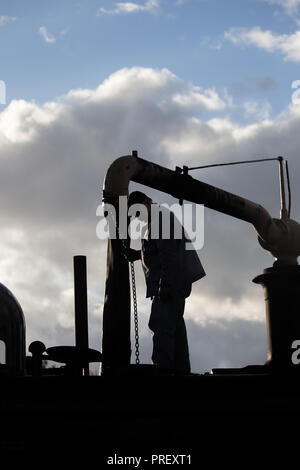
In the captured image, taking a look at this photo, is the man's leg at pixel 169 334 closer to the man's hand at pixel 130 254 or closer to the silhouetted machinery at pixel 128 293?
the silhouetted machinery at pixel 128 293

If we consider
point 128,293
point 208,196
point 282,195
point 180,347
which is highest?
point 282,195

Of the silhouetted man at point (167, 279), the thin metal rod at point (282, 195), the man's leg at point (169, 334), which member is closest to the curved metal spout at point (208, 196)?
the thin metal rod at point (282, 195)

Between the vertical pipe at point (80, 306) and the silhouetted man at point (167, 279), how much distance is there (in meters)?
1.35

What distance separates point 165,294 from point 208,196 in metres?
1.98

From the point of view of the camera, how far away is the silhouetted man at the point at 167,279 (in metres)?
8.77

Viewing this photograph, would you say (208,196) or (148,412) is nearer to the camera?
(148,412)

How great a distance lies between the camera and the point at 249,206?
1086cm

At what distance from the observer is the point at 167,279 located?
8930mm

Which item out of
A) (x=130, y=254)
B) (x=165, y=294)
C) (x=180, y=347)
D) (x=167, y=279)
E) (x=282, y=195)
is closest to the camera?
(x=130, y=254)

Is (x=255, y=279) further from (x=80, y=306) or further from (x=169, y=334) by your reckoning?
(x=80, y=306)

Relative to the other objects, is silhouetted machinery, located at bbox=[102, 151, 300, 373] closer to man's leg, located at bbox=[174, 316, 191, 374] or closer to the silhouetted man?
the silhouetted man

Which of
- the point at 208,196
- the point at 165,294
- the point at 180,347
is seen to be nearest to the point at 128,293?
the point at 165,294
